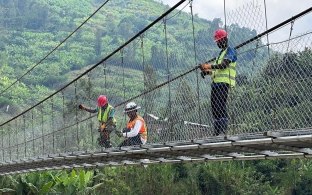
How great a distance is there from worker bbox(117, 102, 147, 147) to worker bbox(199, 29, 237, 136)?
2034mm

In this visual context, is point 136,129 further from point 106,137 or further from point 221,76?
point 221,76

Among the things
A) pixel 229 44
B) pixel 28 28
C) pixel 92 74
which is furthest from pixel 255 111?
pixel 28 28

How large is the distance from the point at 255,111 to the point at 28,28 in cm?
8629

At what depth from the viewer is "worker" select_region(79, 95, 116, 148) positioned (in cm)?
1115

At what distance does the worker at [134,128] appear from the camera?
1003 cm

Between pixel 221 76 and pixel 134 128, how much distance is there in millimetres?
2412

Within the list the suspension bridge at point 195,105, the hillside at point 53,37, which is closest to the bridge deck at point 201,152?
the suspension bridge at point 195,105

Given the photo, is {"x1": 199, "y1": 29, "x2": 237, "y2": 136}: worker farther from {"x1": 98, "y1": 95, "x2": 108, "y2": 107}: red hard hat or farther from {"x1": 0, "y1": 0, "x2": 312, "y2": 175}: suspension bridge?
{"x1": 98, "y1": 95, "x2": 108, "y2": 107}: red hard hat

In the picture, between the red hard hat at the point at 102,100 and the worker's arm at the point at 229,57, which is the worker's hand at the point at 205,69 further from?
the red hard hat at the point at 102,100

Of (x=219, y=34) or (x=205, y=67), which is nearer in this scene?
(x=219, y=34)

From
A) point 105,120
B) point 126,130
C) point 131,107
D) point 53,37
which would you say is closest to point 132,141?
point 126,130

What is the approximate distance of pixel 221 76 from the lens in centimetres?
793

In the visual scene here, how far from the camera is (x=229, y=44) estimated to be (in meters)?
8.01

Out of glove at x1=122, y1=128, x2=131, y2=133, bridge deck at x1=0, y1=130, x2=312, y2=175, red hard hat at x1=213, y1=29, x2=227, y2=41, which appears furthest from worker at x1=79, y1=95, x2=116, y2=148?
red hard hat at x1=213, y1=29, x2=227, y2=41
